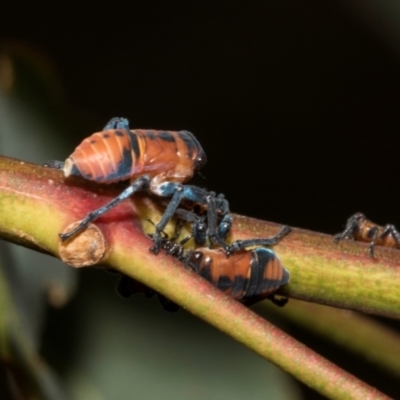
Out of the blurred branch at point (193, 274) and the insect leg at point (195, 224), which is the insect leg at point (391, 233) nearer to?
the blurred branch at point (193, 274)

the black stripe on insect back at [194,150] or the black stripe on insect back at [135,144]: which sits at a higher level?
the black stripe on insect back at [194,150]

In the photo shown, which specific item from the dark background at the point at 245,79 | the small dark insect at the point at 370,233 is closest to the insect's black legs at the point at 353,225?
the small dark insect at the point at 370,233

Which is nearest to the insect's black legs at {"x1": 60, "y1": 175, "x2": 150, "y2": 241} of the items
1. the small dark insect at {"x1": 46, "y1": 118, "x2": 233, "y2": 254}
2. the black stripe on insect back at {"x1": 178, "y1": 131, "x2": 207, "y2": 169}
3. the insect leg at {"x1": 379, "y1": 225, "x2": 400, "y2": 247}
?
the small dark insect at {"x1": 46, "y1": 118, "x2": 233, "y2": 254}

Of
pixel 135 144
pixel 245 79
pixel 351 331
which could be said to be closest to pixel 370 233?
pixel 351 331

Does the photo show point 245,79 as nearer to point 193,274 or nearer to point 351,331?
point 351,331

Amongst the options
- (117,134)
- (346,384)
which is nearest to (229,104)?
(117,134)
